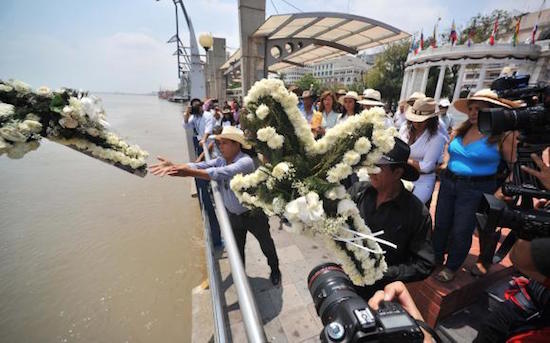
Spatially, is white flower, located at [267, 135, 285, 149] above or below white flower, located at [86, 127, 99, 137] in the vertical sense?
above

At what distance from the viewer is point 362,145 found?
98 cm

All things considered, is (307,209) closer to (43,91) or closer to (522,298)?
(522,298)

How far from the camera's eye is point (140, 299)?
11.9 ft

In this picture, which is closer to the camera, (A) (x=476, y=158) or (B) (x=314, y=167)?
(B) (x=314, y=167)

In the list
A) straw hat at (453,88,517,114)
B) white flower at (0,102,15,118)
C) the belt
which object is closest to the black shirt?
the belt

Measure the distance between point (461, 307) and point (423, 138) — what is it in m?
1.73

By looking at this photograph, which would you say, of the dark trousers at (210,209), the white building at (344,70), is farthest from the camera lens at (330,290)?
the white building at (344,70)

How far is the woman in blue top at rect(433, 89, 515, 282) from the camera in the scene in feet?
6.68

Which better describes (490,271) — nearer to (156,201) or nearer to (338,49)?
(156,201)

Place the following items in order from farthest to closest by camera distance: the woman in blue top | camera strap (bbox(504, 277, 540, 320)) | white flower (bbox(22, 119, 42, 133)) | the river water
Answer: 1. the river water
2. the woman in blue top
3. white flower (bbox(22, 119, 42, 133))
4. camera strap (bbox(504, 277, 540, 320))

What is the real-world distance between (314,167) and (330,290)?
2.09 feet

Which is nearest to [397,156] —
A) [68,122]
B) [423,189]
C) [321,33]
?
[423,189]

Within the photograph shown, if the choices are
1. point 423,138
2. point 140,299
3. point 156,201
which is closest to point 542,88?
point 423,138

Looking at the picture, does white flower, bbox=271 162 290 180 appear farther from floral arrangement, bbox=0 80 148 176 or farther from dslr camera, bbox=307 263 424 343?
floral arrangement, bbox=0 80 148 176
